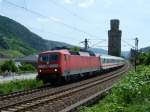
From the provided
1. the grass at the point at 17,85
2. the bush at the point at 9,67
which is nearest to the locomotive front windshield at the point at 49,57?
the grass at the point at 17,85

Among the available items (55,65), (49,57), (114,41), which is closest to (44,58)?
(49,57)

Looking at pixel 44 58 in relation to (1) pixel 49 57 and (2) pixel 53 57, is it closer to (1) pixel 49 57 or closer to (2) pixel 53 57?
(1) pixel 49 57

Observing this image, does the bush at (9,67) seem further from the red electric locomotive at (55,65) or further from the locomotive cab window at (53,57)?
the locomotive cab window at (53,57)

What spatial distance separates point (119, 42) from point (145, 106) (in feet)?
458

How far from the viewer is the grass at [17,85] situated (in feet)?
95.9

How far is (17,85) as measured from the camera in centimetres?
3203

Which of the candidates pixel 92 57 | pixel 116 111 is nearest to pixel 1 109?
pixel 116 111

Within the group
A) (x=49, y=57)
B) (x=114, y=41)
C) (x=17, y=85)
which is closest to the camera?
(x=17, y=85)

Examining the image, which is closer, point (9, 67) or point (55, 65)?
point (55, 65)

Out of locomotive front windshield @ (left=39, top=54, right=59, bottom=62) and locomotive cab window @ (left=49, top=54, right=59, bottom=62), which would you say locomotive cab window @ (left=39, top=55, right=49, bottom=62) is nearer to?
locomotive front windshield @ (left=39, top=54, right=59, bottom=62)

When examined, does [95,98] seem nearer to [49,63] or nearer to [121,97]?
[121,97]

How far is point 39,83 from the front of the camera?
35219 millimetres

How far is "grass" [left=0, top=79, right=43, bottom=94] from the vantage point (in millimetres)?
29217

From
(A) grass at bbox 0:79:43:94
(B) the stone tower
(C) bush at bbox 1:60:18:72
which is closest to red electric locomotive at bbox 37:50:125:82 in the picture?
(A) grass at bbox 0:79:43:94
